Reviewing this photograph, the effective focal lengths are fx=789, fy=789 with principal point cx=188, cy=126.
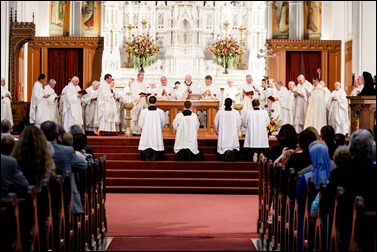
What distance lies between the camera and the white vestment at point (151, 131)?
1605 cm

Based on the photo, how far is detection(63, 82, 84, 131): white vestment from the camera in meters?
19.0

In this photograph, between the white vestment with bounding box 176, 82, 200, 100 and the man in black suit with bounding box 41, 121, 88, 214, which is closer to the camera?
the man in black suit with bounding box 41, 121, 88, 214

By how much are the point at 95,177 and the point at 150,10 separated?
650 inches

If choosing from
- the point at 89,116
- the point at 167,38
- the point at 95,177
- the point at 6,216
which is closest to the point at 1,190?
the point at 6,216

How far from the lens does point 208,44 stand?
24969mm

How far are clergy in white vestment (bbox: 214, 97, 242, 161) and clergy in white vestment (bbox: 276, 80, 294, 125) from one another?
3.89 metres

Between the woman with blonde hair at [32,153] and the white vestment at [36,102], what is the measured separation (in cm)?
1254

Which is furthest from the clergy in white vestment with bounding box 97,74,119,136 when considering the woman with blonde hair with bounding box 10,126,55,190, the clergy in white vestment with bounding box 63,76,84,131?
the woman with blonde hair with bounding box 10,126,55,190

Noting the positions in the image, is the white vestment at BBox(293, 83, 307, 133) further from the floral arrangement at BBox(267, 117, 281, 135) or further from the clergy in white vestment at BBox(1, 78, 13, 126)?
the clergy in white vestment at BBox(1, 78, 13, 126)

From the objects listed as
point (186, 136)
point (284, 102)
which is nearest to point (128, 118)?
point (186, 136)

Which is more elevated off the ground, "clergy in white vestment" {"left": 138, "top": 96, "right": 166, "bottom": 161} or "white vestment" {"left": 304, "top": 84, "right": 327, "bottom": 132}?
"white vestment" {"left": 304, "top": 84, "right": 327, "bottom": 132}

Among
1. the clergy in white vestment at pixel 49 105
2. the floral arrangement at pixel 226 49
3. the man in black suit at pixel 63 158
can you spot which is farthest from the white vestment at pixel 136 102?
the man in black suit at pixel 63 158

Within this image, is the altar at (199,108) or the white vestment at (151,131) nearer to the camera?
the white vestment at (151,131)

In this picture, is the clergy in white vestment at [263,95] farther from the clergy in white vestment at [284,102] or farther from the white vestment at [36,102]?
the white vestment at [36,102]
